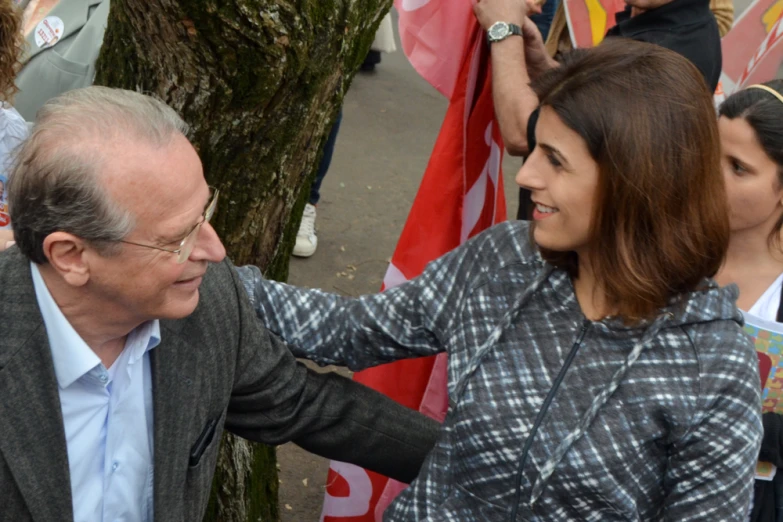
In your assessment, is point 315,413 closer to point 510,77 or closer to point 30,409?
point 30,409

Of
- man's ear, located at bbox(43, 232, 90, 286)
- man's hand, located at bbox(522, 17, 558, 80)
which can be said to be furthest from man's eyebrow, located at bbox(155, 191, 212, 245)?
man's hand, located at bbox(522, 17, 558, 80)

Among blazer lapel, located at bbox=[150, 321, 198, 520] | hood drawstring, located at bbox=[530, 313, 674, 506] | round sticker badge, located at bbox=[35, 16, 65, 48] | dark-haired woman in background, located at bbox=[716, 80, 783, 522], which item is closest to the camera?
hood drawstring, located at bbox=[530, 313, 674, 506]

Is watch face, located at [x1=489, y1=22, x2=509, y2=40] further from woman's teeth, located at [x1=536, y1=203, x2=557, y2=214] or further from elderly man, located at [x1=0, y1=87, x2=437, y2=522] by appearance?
elderly man, located at [x1=0, y1=87, x2=437, y2=522]

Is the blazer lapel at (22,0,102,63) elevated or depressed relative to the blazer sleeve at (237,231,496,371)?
elevated

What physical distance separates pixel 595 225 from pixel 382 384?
130cm

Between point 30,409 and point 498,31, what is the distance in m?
1.53

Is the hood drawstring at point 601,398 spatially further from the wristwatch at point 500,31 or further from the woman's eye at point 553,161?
the wristwatch at point 500,31

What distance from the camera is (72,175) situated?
1433 mm

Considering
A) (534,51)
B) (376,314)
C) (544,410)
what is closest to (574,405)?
(544,410)

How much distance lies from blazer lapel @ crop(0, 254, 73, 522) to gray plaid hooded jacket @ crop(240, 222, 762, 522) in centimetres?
69

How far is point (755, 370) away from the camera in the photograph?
5.08 feet

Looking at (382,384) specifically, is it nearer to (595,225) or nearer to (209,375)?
(209,375)

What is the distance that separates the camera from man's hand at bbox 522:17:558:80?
8.48ft

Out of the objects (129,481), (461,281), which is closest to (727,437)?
(461,281)
